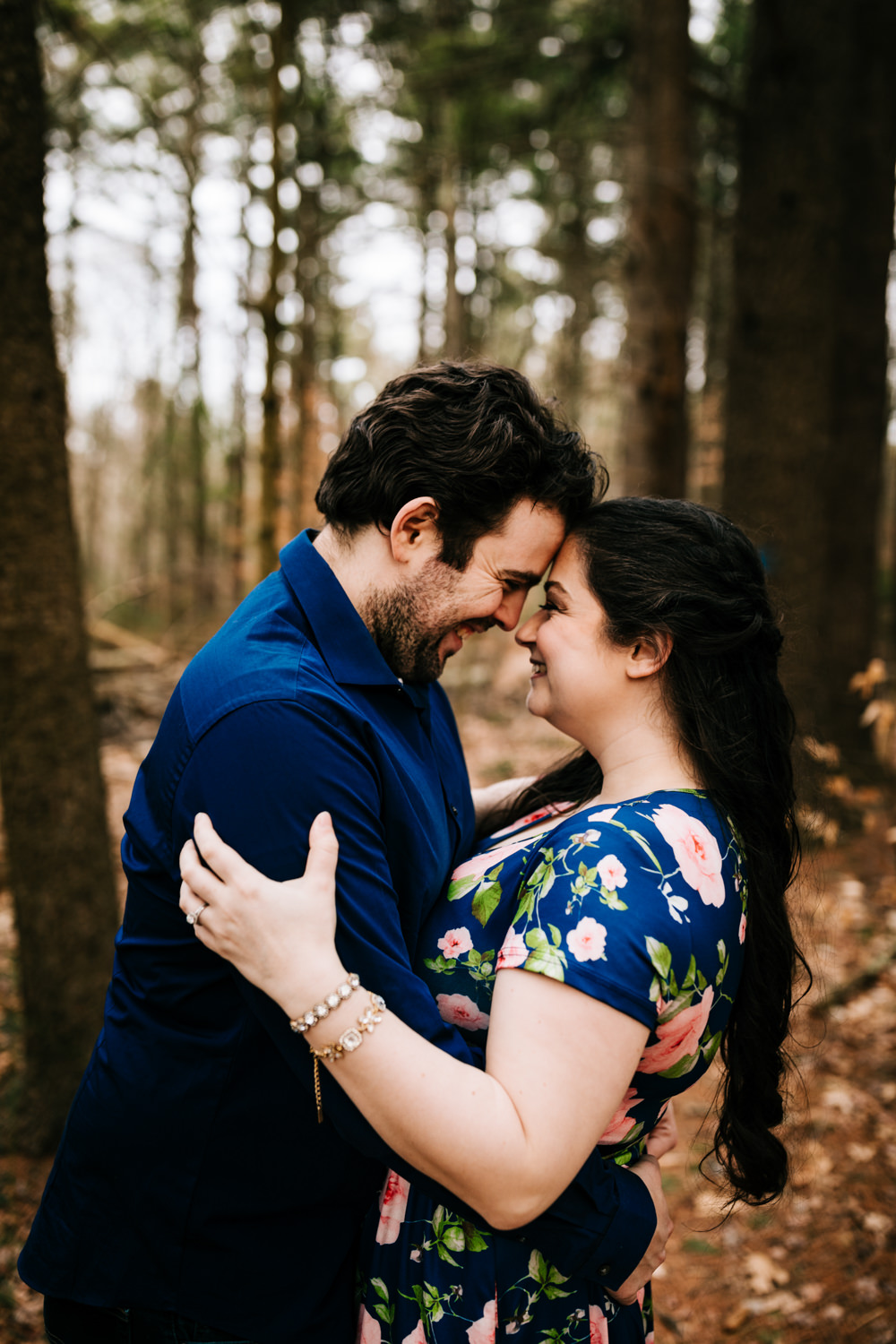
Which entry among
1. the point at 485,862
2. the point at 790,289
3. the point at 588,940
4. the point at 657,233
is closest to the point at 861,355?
the point at 790,289

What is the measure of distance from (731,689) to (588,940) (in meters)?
0.68

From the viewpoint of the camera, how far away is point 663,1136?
1929 mm

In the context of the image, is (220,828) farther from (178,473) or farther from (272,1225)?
(178,473)

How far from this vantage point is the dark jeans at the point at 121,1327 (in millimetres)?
1567

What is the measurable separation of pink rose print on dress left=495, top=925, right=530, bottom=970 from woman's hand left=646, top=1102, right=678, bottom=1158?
0.76 metres

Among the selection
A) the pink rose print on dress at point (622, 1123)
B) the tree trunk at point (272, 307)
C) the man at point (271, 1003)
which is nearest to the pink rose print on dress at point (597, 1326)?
the man at point (271, 1003)

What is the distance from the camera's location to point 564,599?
189 centimetres

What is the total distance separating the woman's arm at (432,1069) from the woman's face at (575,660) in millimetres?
695

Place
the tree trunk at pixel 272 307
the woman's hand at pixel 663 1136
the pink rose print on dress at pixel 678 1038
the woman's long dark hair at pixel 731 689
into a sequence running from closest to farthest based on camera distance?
1. the pink rose print on dress at pixel 678 1038
2. the woman's long dark hair at pixel 731 689
3. the woman's hand at pixel 663 1136
4. the tree trunk at pixel 272 307

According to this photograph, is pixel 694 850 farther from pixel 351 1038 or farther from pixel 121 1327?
pixel 121 1327

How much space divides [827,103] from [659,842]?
680cm

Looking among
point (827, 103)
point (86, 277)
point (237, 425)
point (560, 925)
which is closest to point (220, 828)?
point (560, 925)

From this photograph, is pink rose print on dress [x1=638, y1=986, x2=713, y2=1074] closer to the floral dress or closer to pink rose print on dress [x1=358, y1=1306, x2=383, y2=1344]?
the floral dress

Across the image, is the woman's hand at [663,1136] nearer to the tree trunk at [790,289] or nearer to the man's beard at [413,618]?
the man's beard at [413,618]
